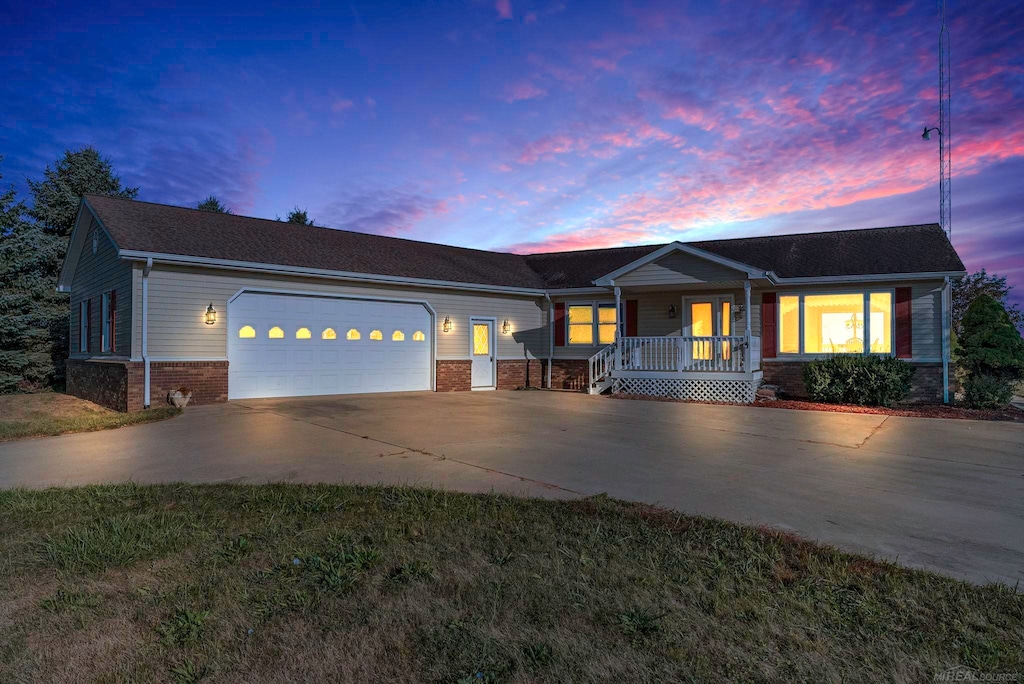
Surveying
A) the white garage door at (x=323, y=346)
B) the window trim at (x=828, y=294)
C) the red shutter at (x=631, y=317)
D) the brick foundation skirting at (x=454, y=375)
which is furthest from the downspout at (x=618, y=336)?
the white garage door at (x=323, y=346)

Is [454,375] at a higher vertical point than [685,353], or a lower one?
lower

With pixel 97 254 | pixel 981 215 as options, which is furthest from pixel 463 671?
pixel 981 215

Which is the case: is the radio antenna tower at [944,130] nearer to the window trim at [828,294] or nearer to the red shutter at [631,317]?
the window trim at [828,294]

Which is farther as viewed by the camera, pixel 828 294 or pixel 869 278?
pixel 828 294

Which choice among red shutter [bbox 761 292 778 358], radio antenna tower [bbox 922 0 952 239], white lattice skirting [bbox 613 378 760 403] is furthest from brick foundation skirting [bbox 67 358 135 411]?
radio antenna tower [bbox 922 0 952 239]

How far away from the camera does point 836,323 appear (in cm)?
1488

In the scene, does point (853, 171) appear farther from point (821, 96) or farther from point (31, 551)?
point (31, 551)

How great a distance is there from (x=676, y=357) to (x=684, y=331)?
159cm

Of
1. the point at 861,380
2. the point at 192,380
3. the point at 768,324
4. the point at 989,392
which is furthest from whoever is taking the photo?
the point at 768,324

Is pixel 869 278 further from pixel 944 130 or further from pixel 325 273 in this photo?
pixel 325 273

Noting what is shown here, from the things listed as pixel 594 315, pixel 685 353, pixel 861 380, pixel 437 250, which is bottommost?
pixel 861 380

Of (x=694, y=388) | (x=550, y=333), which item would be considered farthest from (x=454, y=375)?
(x=694, y=388)

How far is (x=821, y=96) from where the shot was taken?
12312mm

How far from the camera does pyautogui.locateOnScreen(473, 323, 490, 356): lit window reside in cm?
1709
